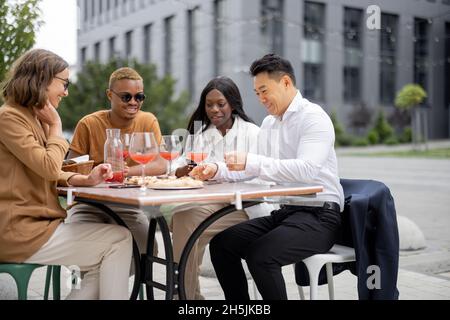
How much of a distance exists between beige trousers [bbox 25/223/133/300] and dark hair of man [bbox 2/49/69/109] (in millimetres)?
565

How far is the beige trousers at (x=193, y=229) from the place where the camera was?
3.41 m

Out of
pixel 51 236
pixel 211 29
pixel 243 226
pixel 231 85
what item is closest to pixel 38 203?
pixel 51 236

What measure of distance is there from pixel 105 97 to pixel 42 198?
47.1 feet

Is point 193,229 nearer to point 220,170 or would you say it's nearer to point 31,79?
point 220,170

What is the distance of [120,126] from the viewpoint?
366 cm

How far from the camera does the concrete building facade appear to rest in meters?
21.5

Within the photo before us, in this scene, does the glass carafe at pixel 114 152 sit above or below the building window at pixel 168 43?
below

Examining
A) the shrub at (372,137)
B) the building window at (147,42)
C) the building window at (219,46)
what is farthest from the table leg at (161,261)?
the shrub at (372,137)

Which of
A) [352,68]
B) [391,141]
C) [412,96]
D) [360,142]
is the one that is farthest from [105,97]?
[391,141]

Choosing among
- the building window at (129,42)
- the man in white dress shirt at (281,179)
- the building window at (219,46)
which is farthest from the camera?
the building window at (129,42)

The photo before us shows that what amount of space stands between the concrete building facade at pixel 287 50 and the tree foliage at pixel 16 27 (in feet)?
43.3

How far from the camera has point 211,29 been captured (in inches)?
949

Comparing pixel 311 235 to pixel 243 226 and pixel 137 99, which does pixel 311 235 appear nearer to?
pixel 243 226

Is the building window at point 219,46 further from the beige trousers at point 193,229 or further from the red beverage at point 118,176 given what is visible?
the red beverage at point 118,176
